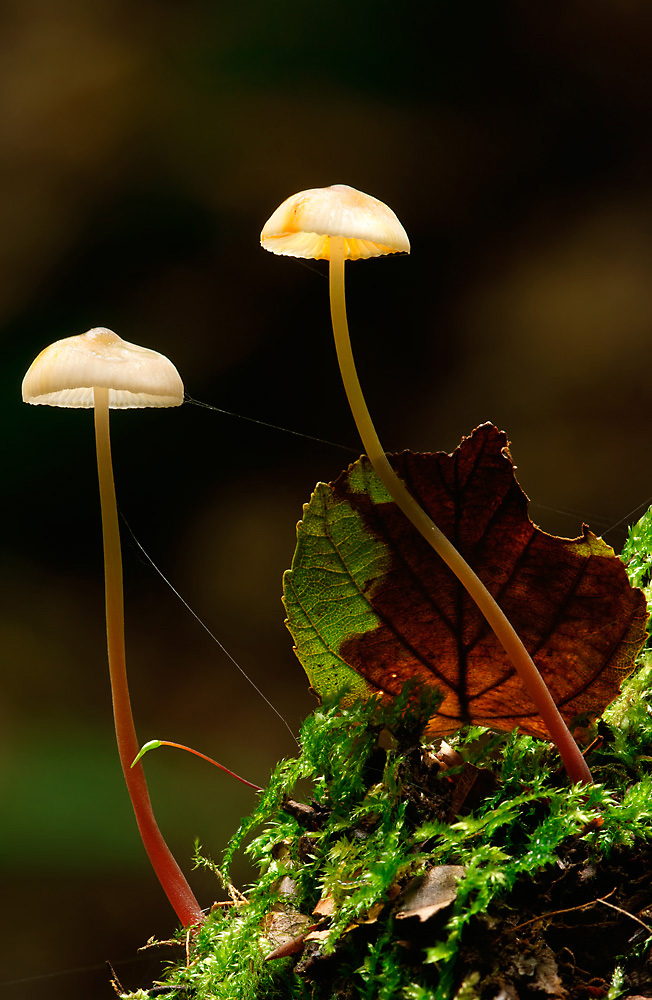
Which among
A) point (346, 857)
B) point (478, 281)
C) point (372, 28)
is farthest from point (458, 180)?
point (346, 857)

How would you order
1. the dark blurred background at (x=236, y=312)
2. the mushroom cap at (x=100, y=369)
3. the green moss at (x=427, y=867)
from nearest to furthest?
1. the green moss at (x=427, y=867)
2. the mushroom cap at (x=100, y=369)
3. the dark blurred background at (x=236, y=312)

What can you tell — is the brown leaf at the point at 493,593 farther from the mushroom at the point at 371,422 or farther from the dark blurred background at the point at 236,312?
the dark blurred background at the point at 236,312

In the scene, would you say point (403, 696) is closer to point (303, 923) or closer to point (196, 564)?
point (303, 923)

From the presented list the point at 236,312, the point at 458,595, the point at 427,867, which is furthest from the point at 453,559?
the point at 236,312

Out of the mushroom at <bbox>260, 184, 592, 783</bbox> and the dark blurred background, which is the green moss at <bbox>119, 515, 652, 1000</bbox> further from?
the dark blurred background

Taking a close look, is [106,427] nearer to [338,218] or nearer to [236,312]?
[338,218]

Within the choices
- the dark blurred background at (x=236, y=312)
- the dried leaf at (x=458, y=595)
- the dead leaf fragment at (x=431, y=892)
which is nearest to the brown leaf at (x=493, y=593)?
the dried leaf at (x=458, y=595)
